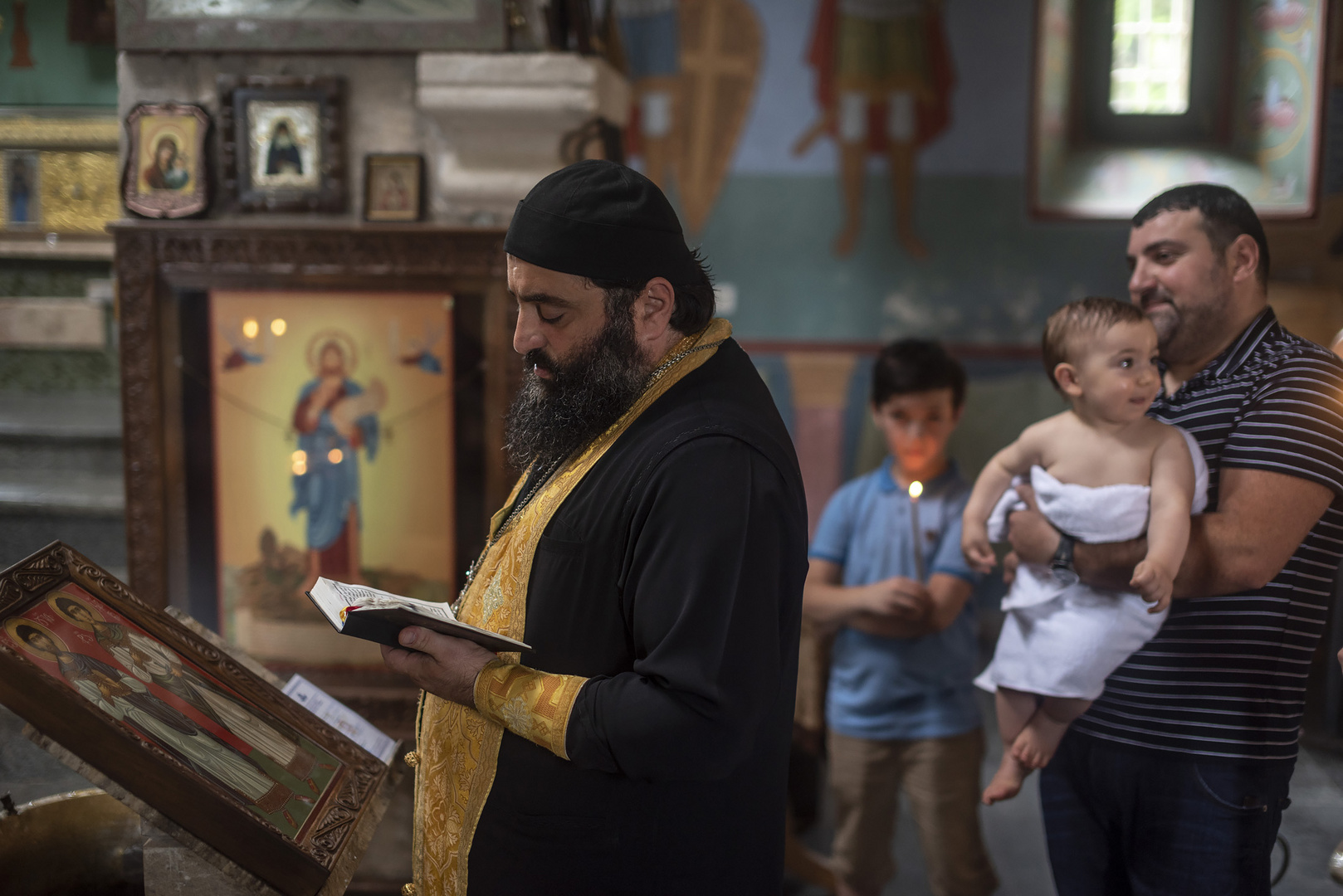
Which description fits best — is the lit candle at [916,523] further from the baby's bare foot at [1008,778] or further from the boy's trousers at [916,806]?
the baby's bare foot at [1008,778]

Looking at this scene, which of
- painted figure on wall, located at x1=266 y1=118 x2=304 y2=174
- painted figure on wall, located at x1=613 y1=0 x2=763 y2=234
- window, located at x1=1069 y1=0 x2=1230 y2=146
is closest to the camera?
painted figure on wall, located at x1=266 y1=118 x2=304 y2=174

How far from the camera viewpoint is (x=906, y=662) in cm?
273

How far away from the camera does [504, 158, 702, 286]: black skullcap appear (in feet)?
4.87

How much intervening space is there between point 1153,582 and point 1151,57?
371cm

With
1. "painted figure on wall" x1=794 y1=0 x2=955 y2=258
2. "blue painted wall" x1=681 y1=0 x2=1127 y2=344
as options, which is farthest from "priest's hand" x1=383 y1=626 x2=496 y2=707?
"painted figure on wall" x1=794 y1=0 x2=955 y2=258

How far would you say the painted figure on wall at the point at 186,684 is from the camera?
1.56 m

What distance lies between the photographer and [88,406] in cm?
492

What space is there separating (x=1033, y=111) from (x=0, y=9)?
5300mm

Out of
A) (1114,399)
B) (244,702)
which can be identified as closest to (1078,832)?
(1114,399)

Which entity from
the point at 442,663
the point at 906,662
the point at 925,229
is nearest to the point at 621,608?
the point at 442,663

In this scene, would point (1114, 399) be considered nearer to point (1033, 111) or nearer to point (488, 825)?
point (488, 825)

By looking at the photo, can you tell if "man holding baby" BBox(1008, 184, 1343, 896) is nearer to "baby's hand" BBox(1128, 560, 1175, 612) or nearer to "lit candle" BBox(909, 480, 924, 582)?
"baby's hand" BBox(1128, 560, 1175, 612)

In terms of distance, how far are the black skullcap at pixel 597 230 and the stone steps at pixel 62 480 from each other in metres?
3.36

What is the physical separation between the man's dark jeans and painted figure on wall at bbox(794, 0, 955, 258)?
3087mm
